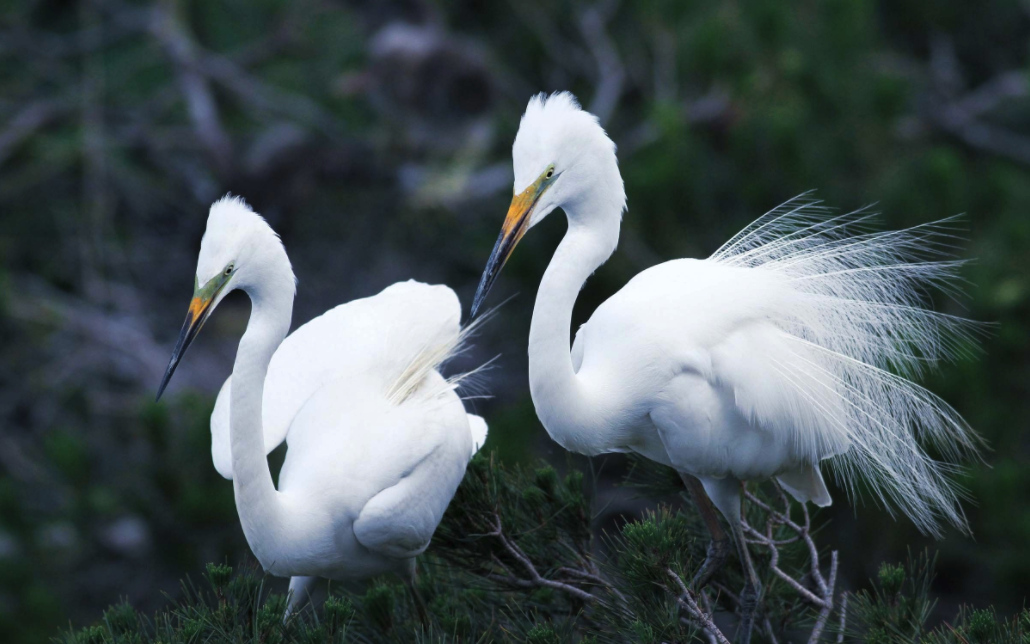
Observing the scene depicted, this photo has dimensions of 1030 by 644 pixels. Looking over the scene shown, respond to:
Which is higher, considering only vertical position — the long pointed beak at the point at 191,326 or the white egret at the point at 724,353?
the long pointed beak at the point at 191,326

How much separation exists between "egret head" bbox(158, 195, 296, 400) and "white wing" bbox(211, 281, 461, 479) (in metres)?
0.51

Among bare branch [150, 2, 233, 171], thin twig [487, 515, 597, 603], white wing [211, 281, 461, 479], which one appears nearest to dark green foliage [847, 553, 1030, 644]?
thin twig [487, 515, 597, 603]

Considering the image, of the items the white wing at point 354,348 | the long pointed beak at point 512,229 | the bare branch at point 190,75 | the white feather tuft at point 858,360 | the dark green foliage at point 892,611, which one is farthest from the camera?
the bare branch at point 190,75

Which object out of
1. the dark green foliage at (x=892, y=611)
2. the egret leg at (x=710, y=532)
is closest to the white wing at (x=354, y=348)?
the egret leg at (x=710, y=532)

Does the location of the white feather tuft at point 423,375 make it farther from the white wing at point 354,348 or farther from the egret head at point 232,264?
the egret head at point 232,264

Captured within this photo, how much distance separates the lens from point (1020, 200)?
490 cm

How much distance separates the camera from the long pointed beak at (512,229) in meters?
1.96

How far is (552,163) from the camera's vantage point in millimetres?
2027

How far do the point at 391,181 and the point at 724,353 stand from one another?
3.64 metres

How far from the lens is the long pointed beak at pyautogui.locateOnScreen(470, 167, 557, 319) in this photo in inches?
77.1

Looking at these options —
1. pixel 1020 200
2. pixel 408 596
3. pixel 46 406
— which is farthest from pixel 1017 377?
pixel 46 406

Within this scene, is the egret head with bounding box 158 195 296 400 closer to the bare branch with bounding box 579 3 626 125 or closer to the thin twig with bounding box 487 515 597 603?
the thin twig with bounding box 487 515 597 603

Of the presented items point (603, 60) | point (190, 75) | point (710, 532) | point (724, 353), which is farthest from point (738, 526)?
point (190, 75)

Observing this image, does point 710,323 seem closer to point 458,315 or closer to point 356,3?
point 458,315
